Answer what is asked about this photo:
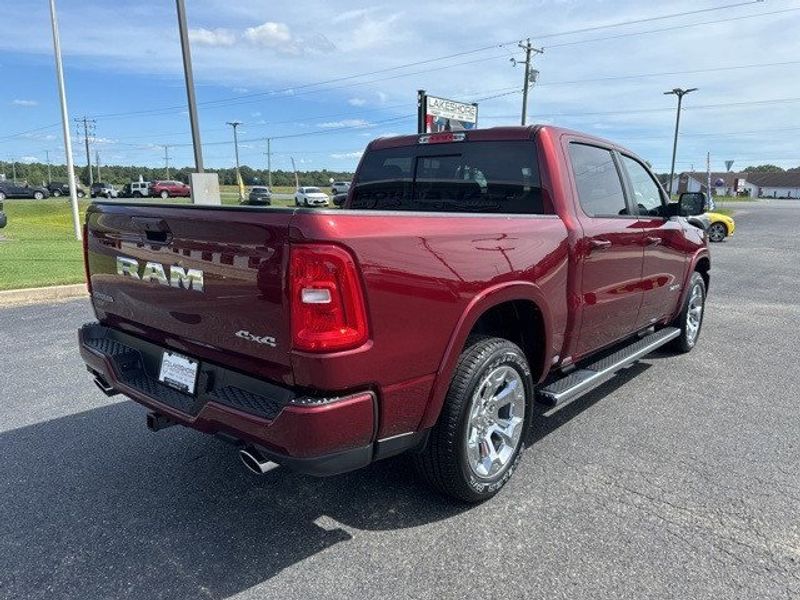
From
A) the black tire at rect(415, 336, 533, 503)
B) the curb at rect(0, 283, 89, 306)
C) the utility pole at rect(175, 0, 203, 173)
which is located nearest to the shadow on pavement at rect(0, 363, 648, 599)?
the black tire at rect(415, 336, 533, 503)

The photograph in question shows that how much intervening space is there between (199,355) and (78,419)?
198cm

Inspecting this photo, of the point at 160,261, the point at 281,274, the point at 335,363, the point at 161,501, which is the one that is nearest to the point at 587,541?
the point at 335,363

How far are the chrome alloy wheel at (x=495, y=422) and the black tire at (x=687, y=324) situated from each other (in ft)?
10.1

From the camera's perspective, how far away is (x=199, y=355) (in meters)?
2.65

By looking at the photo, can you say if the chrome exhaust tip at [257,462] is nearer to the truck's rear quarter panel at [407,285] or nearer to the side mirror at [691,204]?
the truck's rear quarter panel at [407,285]

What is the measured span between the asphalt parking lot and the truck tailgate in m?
0.87

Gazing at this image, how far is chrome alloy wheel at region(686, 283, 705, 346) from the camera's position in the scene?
5.68 meters

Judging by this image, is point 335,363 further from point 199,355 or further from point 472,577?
point 472,577

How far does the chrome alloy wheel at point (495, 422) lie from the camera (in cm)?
292

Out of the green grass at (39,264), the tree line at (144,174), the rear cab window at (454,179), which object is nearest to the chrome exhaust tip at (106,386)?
the rear cab window at (454,179)

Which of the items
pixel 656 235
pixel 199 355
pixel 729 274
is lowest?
pixel 729 274

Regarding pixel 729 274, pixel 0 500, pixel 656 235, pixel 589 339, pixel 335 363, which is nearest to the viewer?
pixel 335 363

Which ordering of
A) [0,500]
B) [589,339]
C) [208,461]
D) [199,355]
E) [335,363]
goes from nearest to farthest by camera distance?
[335,363] → [199,355] → [0,500] → [208,461] → [589,339]

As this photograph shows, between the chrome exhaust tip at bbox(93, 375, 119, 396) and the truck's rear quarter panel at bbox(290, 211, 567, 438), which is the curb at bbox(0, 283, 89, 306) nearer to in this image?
the chrome exhaust tip at bbox(93, 375, 119, 396)
